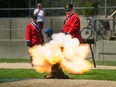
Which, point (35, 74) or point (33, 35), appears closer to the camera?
point (35, 74)

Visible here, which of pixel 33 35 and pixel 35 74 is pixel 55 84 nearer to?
pixel 35 74

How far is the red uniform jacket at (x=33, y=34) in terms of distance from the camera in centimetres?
1692

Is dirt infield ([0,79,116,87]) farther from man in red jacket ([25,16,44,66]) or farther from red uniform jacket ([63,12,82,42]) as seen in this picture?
man in red jacket ([25,16,44,66])

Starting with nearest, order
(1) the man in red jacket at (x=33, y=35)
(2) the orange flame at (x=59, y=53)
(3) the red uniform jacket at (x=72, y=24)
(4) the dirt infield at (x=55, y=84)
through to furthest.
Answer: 1. (4) the dirt infield at (x=55, y=84)
2. (2) the orange flame at (x=59, y=53)
3. (3) the red uniform jacket at (x=72, y=24)
4. (1) the man in red jacket at (x=33, y=35)

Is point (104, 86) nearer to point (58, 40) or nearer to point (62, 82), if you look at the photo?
point (62, 82)

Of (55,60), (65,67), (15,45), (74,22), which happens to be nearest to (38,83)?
(55,60)

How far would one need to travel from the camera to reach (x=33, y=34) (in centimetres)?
1702

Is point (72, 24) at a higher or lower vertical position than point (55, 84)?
higher

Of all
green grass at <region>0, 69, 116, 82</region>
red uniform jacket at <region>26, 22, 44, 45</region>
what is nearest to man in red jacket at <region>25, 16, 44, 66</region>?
red uniform jacket at <region>26, 22, 44, 45</region>

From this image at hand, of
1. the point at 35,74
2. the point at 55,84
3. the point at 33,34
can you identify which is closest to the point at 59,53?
the point at 55,84

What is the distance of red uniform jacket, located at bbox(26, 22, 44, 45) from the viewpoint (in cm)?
1692

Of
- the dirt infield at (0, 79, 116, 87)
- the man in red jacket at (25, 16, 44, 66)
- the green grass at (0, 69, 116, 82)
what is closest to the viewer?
the dirt infield at (0, 79, 116, 87)

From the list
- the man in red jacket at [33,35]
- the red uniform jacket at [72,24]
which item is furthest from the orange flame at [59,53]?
the man in red jacket at [33,35]

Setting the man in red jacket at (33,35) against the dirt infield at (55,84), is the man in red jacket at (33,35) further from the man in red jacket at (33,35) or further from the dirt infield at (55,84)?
the dirt infield at (55,84)
